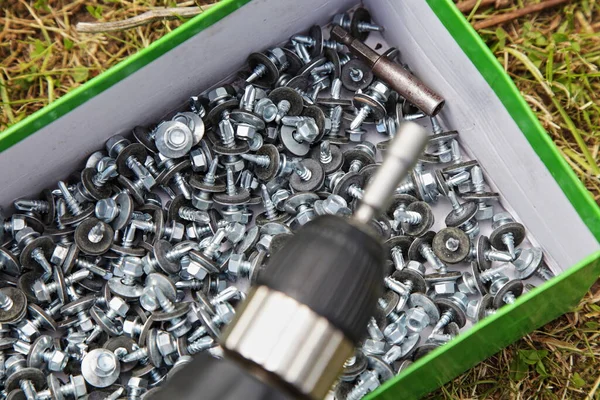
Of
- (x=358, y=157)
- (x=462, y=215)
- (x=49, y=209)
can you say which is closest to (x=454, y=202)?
(x=462, y=215)

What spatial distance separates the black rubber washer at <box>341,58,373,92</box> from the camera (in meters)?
1.70

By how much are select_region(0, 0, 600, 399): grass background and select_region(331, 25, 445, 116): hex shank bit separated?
372 mm

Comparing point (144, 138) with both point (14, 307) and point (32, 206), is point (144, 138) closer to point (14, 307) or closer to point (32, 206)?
point (32, 206)

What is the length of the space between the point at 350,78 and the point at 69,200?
0.72 meters

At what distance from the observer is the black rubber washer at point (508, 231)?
5.07ft

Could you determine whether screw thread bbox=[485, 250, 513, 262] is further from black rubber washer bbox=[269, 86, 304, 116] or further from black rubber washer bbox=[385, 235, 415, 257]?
black rubber washer bbox=[269, 86, 304, 116]

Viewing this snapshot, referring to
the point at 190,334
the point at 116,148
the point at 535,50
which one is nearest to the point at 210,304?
the point at 190,334

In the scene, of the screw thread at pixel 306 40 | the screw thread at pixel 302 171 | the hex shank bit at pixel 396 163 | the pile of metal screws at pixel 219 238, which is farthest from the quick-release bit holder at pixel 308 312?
the screw thread at pixel 306 40

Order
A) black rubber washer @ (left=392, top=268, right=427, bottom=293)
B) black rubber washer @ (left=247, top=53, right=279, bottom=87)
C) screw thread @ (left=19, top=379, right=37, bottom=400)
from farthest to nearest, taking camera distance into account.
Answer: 1. black rubber washer @ (left=247, top=53, right=279, bottom=87)
2. black rubber washer @ (left=392, top=268, right=427, bottom=293)
3. screw thread @ (left=19, top=379, right=37, bottom=400)

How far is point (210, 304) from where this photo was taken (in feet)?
4.93

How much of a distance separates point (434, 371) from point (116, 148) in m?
0.85

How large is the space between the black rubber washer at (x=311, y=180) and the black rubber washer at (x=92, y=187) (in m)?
0.43

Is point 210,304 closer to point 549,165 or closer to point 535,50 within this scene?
point 549,165

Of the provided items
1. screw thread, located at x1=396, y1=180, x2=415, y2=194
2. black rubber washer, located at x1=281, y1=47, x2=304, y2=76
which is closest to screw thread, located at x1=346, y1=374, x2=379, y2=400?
screw thread, located at x1=396, y1=180, x2=415, y2=194
